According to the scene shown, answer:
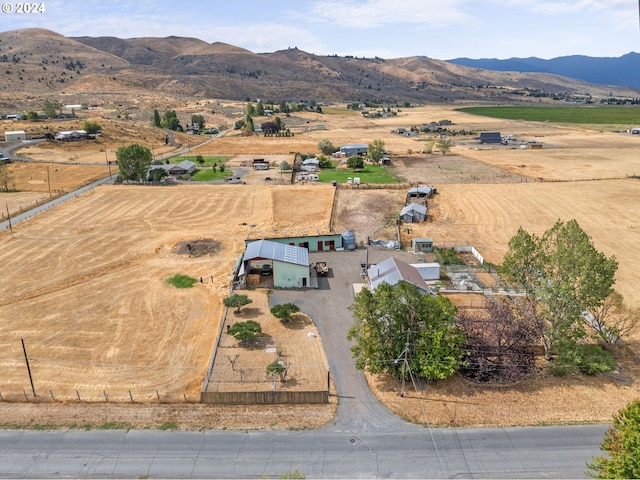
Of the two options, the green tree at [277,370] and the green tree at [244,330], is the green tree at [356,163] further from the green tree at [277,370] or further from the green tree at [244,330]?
the green tree at [277,370]

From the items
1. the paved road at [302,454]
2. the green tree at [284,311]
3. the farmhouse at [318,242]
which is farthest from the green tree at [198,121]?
the paved road at [302,454]

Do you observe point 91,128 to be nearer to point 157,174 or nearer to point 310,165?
point 157,174

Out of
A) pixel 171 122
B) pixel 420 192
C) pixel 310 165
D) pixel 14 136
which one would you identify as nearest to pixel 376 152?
pixel 310 165

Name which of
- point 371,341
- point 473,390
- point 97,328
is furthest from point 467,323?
point 97,328

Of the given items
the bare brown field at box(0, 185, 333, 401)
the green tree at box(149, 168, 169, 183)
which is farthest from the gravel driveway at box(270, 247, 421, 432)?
the green tree at box(149, 168, 169, 183)

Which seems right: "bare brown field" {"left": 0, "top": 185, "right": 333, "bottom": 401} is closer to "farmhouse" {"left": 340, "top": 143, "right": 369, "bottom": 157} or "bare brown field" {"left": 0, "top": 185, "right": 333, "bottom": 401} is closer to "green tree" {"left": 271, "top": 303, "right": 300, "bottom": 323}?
"green tree" {"left": 271, "top": 303, "right": 300, "bottom": 323}

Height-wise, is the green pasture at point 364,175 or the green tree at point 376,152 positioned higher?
the green tree at point 376,152
